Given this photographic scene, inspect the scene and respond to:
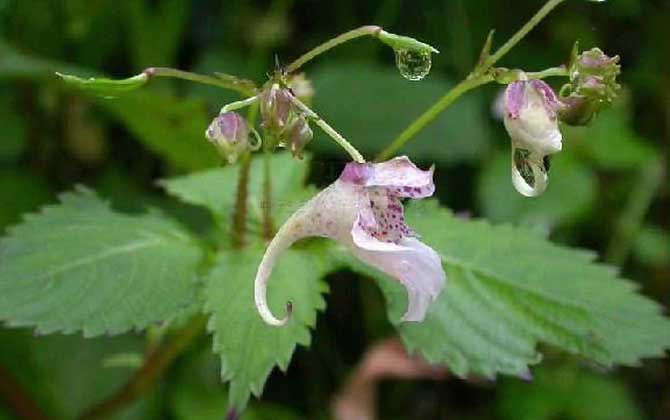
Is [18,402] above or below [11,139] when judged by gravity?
below

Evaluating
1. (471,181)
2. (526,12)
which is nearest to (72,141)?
(471,181)

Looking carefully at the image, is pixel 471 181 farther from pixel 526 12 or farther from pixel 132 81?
pixel 132 81

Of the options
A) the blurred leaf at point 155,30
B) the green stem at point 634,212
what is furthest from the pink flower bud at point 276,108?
the green stem at point 634,212

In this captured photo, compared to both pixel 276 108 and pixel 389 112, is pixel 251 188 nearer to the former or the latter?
pixel 276 108

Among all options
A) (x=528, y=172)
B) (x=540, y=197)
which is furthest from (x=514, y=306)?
(x=540, y=197)

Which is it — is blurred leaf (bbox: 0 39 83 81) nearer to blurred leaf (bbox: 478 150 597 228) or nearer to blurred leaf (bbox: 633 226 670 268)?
blurred leaf (bbox: 478 150 597 228)
